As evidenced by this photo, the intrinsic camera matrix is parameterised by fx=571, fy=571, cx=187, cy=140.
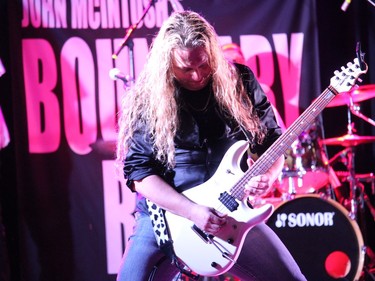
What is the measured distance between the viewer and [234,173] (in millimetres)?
2748

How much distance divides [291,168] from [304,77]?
903 millimetres

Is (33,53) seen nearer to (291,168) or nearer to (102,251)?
(102,251)

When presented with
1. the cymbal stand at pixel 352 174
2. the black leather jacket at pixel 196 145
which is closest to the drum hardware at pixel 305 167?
the cymbal stand at pixel 352 174

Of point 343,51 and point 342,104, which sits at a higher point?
point 343,51

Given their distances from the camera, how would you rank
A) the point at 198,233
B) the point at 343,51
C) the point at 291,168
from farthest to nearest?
the point at 343,51 < the point at 291,168 < the point at 198,233

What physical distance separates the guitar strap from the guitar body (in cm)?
2

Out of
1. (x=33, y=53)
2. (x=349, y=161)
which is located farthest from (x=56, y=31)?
(x=349, y=161)

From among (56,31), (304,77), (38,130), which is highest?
(56,31)

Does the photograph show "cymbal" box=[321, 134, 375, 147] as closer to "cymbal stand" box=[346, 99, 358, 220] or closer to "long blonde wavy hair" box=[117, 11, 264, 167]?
"cymbal stand" box=[346, 99, 358, 220]

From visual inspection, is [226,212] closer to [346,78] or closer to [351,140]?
[346,78]

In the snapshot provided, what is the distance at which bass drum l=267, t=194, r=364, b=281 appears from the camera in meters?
4.50

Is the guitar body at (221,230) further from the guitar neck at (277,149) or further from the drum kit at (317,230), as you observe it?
the drum kit at (317,230)

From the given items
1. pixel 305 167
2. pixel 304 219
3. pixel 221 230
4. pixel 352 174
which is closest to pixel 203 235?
pixel 221 230

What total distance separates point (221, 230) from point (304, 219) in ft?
6.70
